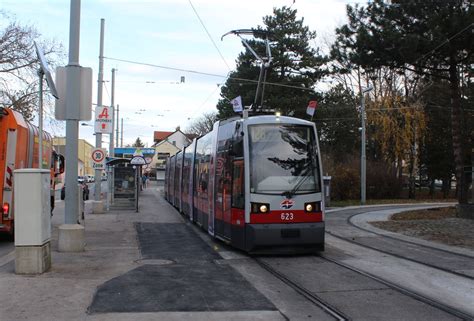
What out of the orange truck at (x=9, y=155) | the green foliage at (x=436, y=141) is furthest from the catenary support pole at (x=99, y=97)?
the green foliage at (x=436, y=141)

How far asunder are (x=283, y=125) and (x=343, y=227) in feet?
27.2

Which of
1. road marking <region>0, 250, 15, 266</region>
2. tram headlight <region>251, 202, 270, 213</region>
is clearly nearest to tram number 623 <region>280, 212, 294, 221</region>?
tram headlight <region>251, 202, 270, 213</region>

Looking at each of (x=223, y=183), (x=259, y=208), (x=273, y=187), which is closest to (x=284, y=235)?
(x=259, y=208)

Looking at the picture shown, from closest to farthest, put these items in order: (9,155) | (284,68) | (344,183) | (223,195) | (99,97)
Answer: (223,195)
(9,155)
(99,97)
(344,183)
(284,68)

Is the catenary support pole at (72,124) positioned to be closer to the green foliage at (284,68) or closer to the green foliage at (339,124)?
the green foliage at (284,68)

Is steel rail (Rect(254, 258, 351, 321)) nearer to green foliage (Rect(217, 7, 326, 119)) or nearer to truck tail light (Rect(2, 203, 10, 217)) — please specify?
truck tail light (Rect(2, 203, 10, 217))

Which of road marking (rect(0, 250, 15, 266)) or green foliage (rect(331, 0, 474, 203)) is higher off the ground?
green foliage (rect(331, 0, 474, 203))

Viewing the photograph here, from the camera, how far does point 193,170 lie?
59.9 feet

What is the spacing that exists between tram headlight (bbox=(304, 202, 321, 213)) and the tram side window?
4.56ft

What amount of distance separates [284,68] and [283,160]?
110ft

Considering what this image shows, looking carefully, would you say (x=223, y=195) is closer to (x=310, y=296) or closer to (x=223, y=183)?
(x=223, y=183)

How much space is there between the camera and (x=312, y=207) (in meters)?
11.3

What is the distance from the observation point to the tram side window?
11.2 m

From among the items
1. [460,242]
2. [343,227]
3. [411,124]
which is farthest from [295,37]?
[460,242]
